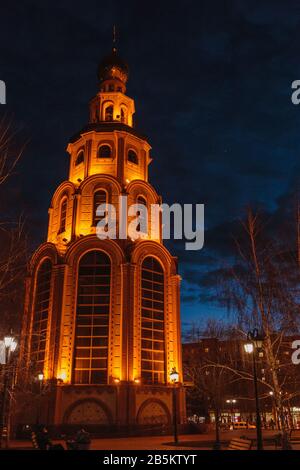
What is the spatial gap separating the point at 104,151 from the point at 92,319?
19134 mm

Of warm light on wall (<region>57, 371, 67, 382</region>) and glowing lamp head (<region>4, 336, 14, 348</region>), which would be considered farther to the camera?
warm light on wall (<region>57, 371, 67, 382</region>)

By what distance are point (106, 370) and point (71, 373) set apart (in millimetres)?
2933

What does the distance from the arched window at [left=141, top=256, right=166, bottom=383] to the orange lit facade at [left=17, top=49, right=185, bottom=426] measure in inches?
3.7

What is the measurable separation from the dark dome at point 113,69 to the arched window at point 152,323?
83.4 ft

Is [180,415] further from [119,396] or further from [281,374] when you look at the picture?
[281,374]

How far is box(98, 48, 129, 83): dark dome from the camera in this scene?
55156 millimetres

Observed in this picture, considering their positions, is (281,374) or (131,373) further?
(281,374)

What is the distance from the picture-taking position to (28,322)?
140 ft

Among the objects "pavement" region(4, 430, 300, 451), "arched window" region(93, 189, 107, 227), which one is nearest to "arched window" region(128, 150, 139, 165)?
"arched window" region(93, 189, 107, 227)

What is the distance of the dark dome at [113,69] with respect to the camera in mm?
55156

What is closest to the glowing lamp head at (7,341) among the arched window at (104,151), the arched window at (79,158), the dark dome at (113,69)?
the arched window at (104,151)

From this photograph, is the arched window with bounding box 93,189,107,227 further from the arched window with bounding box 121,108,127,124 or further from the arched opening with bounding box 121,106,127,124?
the arched opening with bounding box 121,106,127,124
